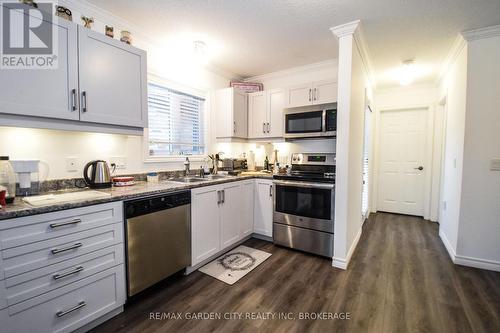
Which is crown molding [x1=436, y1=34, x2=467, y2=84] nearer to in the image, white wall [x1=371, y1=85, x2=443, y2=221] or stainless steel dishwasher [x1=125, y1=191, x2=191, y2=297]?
white wall [x1=371, y1=85, x2=443, y2=221]

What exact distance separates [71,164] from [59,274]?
0.97 meters

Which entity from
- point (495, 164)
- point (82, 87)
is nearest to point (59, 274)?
point (82, 87)

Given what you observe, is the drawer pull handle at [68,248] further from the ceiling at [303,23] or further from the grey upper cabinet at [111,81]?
the ceiling at [303,23]

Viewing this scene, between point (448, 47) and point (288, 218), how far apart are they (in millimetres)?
2858

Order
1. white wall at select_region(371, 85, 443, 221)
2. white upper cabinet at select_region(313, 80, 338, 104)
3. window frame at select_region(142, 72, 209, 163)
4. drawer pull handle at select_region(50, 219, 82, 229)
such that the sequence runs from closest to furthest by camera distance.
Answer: drawer pull handle at select_region(50, 219, 82, 229)
window frame at select_region(142, 72, 209, 163)
white upper cabinet at select_region(313, 80, 338, 104)
white wall at select_region(371, 85, 443, 221)

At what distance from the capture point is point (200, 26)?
7.66 feet

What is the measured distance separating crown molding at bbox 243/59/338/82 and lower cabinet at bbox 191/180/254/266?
1870 mm

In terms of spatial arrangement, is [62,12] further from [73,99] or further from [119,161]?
[119,161]

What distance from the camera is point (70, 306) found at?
1.42 m

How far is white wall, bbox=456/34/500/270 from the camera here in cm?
236

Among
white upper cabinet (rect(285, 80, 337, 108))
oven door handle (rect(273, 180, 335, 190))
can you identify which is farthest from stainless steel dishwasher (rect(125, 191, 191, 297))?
white upper cabinet (rect(285, 80, 337, 108))

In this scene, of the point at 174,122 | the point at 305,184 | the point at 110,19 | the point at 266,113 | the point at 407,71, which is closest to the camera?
the point at 110,19

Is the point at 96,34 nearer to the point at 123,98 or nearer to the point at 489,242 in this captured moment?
the point at 123,98

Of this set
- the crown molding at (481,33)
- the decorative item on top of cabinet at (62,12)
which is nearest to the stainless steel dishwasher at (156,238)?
the decorative item on top of cabinet at (62,12)
